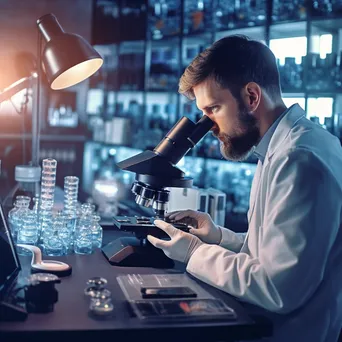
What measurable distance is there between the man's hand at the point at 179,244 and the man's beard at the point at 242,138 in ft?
1.12

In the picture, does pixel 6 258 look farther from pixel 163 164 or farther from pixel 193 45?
pixel 193 45

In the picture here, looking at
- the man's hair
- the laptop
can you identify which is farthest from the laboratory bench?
the man's hair

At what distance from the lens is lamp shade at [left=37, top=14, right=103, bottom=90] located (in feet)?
6.21

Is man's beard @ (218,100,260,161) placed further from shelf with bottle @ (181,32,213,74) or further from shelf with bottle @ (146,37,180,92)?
shelf with bottle @ (146,37,180,92)

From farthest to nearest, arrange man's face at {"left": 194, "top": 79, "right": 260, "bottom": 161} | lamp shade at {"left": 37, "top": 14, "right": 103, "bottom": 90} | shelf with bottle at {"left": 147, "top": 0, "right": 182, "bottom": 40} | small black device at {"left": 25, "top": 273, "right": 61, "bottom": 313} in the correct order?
shelf with bottle at {"left": 147, "top": 0, "right": 182, "bottom": 40}
lamp shade at {"left": 37, "top": 14, "right": 103, "bottom": 90}
man's face at {"left": 194, "top": 79, "right": 260, "bottom": 161}
small black device at {"left": 25, "top": 273, "right": 61, "bottom": 313}

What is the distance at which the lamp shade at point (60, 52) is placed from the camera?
189cm

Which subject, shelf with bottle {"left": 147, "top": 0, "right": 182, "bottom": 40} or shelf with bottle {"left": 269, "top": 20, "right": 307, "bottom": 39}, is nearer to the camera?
shelf with bottle {"left": 269, "top": 20, "right": 307, "bottom": 39}

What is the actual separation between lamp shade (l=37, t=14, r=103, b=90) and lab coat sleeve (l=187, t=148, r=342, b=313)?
87 cm

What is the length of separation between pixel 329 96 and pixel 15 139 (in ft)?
9.93

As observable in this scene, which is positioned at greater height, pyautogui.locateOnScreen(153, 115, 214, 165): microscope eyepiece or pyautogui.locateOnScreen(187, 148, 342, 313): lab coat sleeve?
pyautogui.locateOnScreen(153, 115, 214, 165): microscope eyepiece

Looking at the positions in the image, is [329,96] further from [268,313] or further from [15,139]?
[15,139]

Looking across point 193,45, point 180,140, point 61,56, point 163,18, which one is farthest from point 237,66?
point 163,18

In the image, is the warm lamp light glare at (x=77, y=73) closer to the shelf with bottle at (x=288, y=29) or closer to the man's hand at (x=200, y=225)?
the man's hand at (x=200, y=225)

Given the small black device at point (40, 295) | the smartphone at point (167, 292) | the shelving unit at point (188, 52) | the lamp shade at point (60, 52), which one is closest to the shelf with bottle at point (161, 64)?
the shelving unit at point (188, 52)
